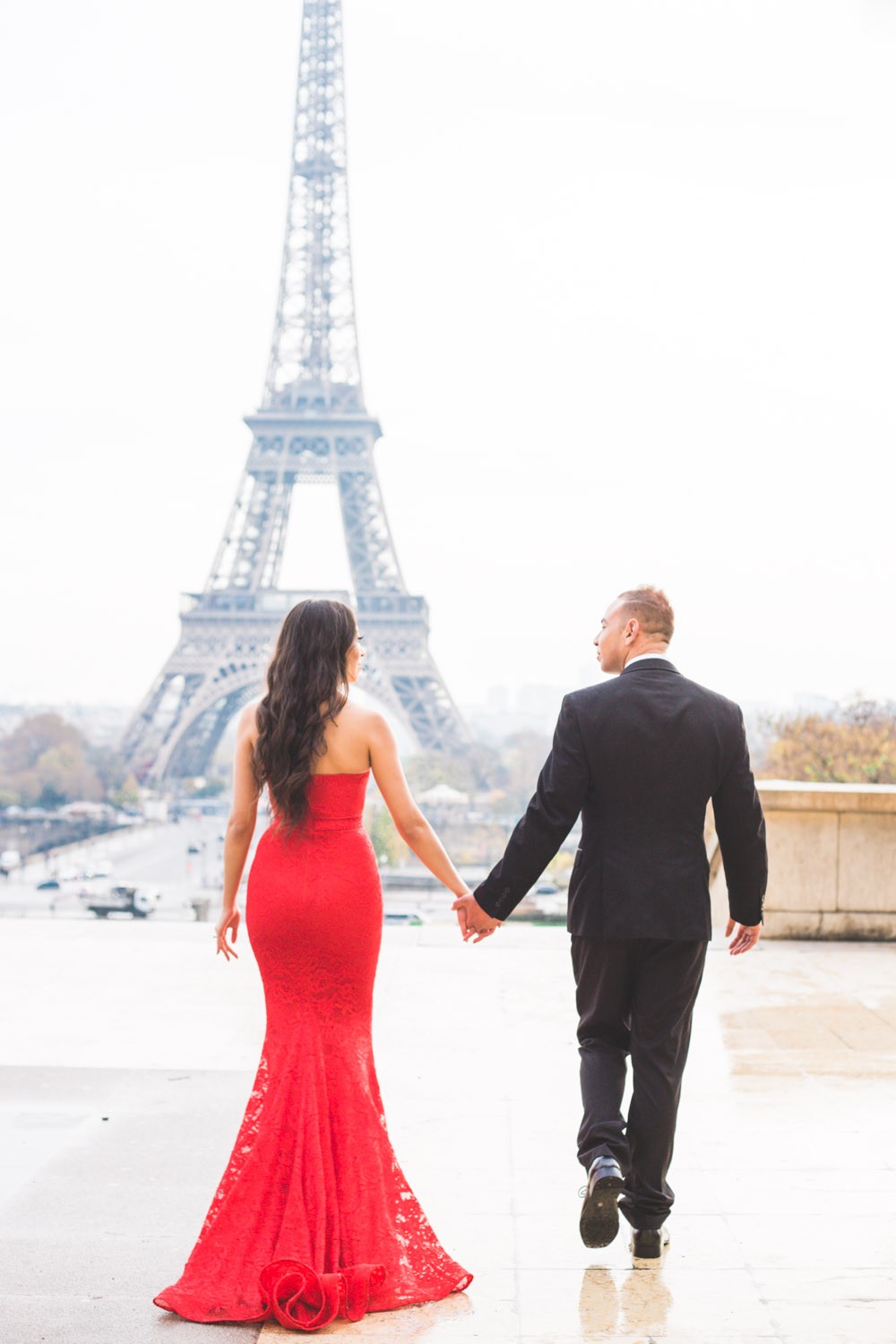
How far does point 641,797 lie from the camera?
3285 millimetres

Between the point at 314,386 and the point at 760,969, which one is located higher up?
the point at 314,386

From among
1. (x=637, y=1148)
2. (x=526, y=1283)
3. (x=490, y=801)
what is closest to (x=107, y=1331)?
(x=526, y=1283)

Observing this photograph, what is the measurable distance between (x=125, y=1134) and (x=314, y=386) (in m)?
46.5

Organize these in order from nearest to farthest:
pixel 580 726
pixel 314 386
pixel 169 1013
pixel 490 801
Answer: pixel 580 726
pixel 169 1013
pixel 490 801
pixel 314 386

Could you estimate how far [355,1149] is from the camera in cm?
312

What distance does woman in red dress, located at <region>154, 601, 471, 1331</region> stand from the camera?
3035mm

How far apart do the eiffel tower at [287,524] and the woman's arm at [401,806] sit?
39.8 m

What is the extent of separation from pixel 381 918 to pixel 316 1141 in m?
0.52

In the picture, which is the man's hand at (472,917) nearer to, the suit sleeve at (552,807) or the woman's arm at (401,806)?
the woman's arm at (401,806)

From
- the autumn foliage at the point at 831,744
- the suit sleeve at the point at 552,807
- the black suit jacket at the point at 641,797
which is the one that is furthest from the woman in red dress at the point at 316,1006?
the autumn foliage at the point at 831,744

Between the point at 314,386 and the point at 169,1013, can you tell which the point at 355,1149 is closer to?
the point at 169,1013

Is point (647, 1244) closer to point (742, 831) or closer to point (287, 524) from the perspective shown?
point (742, 831)

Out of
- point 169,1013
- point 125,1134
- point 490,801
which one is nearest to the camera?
point 125,1134

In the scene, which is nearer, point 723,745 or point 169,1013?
point 723,745
